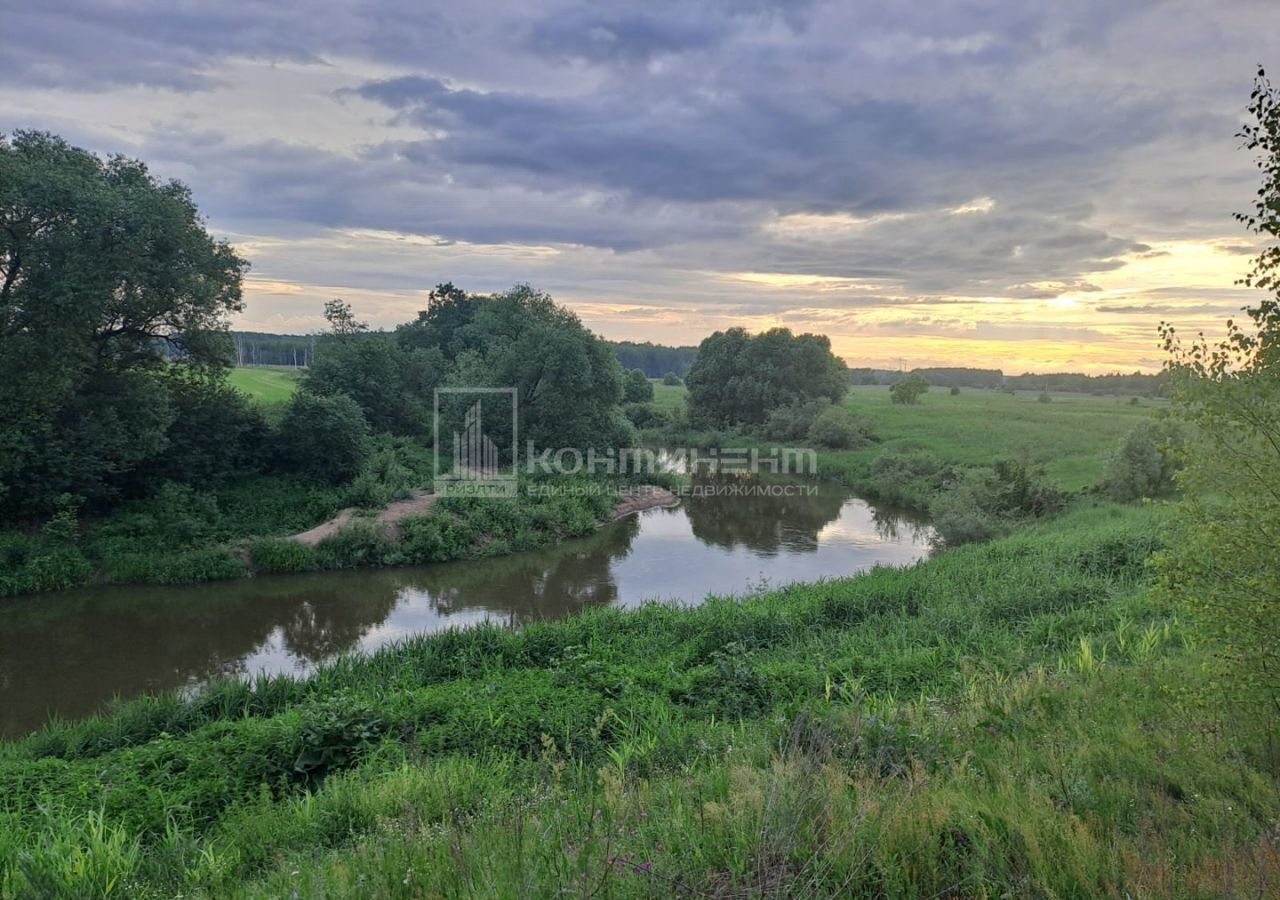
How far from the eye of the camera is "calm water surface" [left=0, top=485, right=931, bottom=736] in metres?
9.70

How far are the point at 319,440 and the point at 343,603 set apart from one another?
6.74 meters

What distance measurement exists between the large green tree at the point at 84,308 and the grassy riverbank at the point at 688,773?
369 inches

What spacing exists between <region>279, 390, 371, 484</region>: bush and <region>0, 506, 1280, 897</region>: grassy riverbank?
11157 mm

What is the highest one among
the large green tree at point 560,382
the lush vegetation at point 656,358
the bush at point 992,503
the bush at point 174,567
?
the lush vegetation at point 656,358

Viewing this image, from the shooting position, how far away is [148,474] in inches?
612

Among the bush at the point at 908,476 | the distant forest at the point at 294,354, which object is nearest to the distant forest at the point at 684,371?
the distant forest at the point at 294,354

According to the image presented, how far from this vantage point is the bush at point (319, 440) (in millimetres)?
18078

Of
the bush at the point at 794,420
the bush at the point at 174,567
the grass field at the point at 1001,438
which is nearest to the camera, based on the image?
the bush at the point at 174,567

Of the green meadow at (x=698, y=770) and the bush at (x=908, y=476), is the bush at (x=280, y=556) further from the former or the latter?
the bush at (x=908, y=476)

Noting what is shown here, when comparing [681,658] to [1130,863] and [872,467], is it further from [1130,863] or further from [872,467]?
[872,467]

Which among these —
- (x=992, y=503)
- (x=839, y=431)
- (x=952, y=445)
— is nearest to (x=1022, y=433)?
(x=952, y=445)

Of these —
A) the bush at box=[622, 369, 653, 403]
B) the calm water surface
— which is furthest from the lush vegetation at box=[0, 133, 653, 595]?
Answer: the bush at box=[622, 369, 653, 403]

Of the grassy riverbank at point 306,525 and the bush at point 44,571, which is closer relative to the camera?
the bush at point 44,571

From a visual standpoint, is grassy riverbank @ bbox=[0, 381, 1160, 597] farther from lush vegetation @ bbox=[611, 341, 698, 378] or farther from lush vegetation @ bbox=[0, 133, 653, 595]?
lush vegetation @ bbox=[611, 341, 698, 378]
